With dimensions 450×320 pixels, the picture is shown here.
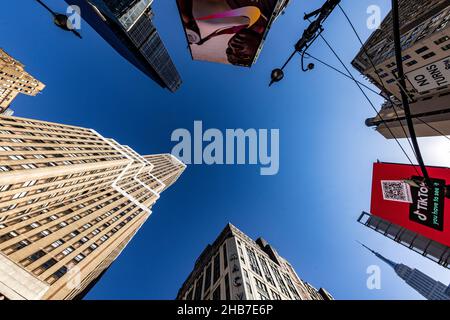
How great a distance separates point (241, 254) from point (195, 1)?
39716 millimetres

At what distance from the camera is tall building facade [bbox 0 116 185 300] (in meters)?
32.6

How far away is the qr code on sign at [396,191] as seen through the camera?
47.7 feet

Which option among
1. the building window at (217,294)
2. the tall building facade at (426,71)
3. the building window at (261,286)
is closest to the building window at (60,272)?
the building window at (217,294)

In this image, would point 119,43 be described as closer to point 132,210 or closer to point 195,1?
point 132,210

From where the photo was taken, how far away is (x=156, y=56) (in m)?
136

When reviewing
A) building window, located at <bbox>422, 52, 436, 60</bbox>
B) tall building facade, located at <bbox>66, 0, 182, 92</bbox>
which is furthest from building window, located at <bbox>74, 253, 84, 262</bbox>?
building window, located at <bbox>422, 52, 436, 60</bbox>

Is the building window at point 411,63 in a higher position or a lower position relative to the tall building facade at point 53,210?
higher

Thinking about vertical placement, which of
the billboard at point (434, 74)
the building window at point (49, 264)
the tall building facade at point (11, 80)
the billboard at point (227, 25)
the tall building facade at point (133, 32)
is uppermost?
the tall building facade at point (133, 32)

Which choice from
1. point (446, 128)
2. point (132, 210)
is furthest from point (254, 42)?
point (132, 210)

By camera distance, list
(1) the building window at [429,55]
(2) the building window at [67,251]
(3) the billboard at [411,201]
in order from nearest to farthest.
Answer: (3) the billboard at [411,201] → (1) the building window at [429,55] → (2) the building window at [67,251]

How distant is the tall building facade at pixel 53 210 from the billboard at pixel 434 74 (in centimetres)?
5283

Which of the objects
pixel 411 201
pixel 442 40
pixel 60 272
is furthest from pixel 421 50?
pixel 60 272

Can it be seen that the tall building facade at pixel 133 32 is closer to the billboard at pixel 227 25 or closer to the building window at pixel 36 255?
the building window at pixel 36 255

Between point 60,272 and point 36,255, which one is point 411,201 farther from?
point 36,255
